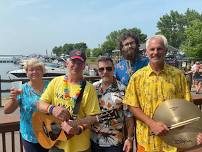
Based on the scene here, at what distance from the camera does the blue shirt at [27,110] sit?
3.70m

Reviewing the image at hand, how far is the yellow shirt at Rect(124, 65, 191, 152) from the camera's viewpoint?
10.8 feet

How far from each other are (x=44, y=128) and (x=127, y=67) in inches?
45.2

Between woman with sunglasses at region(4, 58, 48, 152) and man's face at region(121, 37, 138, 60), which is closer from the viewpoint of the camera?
woman with sunglasses at region(4, 58, 48, 152)

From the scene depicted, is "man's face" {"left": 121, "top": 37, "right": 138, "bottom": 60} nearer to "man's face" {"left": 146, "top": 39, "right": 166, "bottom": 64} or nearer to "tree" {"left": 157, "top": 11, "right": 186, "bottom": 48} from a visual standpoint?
"man's face" {"left": 146, "top": 39, "right": 166, "bottom": 64}

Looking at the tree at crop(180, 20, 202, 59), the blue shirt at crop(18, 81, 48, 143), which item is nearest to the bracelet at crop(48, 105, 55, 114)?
the blue shirt at crop(18, 81, 48, 143)

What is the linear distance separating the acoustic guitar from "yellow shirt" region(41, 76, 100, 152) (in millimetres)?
60

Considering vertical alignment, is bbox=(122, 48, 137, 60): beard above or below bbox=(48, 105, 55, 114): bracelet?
above

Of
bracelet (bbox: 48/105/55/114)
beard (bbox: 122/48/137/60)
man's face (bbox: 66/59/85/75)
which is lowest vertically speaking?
bracelet (bbox: 48/105/55/114)

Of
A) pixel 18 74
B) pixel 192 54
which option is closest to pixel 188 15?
pixel 192 54

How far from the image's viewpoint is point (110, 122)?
138 inches

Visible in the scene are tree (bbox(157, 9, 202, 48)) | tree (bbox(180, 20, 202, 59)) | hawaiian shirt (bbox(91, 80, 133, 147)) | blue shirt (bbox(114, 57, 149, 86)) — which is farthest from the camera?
tree (bbox(157, 9, 202, 48))

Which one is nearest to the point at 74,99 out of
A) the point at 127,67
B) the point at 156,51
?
the point at 156,51

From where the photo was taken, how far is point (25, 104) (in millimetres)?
3746

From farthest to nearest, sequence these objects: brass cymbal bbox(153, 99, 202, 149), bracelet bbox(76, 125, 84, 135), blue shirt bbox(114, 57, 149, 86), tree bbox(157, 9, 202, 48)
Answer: tree bbox(157, 9, 202, 48) < blue shirt bbox(114, 57, 149, 86) < bracelet bbox(76, 125, 84, 135) < brass cymbal bbox(153, 99, 202, 149)
